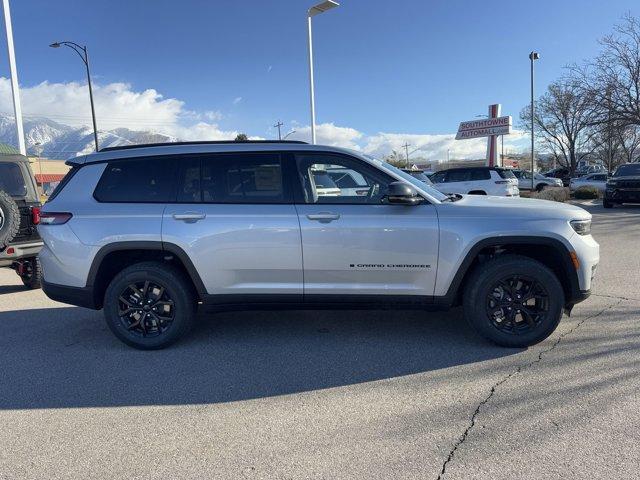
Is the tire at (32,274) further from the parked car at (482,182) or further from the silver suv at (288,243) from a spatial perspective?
the parked car at (482,182)

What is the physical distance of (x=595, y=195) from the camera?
23875 millimetres

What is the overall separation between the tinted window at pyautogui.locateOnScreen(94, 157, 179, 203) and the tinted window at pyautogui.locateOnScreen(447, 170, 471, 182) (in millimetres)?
15454

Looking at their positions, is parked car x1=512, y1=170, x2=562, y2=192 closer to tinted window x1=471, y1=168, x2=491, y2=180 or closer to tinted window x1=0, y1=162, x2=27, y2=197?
tinted window x1=471, y1=168, x2=491, y2=180

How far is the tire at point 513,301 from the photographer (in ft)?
14.1

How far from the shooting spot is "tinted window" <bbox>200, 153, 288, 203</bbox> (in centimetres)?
453

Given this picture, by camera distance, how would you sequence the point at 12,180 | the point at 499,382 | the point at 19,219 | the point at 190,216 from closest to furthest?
the point at 499,382, the point at 190,216, the point at 19,219, the point at 12,180

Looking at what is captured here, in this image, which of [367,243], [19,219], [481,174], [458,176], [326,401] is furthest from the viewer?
[458,176]

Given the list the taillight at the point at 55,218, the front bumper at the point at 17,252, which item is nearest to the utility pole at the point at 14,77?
the front bumper at the point at 17,252

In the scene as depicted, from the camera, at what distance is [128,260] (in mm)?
4820

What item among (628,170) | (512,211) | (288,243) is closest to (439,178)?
(628,170)

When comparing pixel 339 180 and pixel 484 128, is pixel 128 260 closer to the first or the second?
pixel 339 180

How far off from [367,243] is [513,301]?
1.39m

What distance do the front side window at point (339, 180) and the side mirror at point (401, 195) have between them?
0.43ft

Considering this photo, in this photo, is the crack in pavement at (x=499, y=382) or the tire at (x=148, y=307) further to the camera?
the tire at (x=148, y=307)
